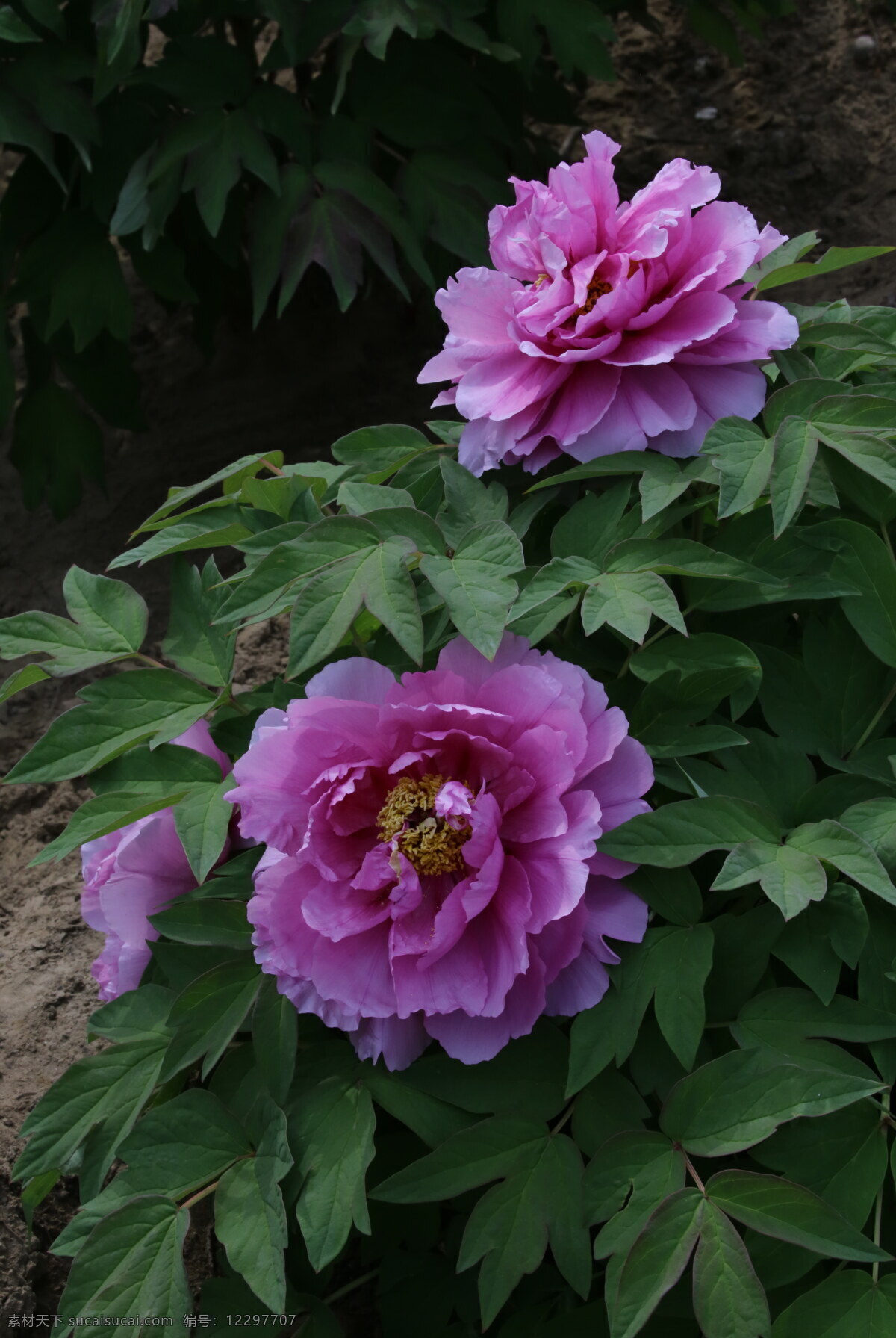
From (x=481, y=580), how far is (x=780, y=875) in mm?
302

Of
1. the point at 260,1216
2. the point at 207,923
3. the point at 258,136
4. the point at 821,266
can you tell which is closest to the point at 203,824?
the point at 207,923

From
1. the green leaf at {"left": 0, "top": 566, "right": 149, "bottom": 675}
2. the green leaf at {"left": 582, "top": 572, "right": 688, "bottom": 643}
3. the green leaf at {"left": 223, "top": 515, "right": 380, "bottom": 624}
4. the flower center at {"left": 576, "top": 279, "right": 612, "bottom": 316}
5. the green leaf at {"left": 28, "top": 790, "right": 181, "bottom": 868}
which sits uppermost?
the flower center at {"left": 576, "top": 279, "right": 612, "bottom": 316}

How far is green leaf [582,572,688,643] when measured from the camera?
862 mm

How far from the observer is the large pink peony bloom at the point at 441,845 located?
2.79 ft

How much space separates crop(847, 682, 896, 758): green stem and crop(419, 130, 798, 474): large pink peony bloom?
0.84ft

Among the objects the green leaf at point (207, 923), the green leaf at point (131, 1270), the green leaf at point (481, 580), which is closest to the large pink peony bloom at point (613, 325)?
the green leaf at point (481, 580)

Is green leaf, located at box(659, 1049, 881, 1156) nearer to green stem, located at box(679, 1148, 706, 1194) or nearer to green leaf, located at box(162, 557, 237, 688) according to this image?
green stem, located at box(679, 1148, 706, 1194)

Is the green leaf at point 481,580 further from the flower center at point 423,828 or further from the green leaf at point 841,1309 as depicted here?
the green leaf at point 841,1309

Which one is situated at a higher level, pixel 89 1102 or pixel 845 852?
pixel 845 852

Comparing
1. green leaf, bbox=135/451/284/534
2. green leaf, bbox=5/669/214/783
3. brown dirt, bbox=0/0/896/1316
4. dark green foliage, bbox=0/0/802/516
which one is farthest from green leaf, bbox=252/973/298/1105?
Result: dark green foliage, bbox=0/0/802/516

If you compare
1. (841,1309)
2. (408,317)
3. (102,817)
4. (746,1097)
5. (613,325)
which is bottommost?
(408,317)

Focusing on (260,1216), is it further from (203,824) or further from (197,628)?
(197,628)

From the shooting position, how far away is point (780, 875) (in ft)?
2.69

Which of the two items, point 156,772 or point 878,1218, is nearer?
point 878,1218
